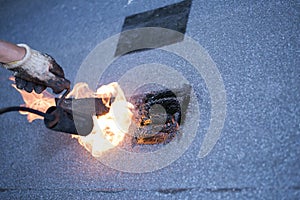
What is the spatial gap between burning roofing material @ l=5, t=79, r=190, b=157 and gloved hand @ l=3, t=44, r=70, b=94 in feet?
0.43

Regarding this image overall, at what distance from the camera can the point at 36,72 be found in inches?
83.7

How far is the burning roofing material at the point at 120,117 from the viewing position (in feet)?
7.45

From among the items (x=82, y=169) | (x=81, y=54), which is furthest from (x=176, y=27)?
(x=82, y=169)

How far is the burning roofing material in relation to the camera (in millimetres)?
2270

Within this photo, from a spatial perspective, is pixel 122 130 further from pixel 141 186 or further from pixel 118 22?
pixel 118 22

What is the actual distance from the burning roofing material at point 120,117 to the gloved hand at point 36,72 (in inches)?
5.2

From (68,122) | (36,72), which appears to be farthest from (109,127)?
(36,72)

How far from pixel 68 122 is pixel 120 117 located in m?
0.43

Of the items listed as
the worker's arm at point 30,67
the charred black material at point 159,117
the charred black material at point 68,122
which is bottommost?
the charred black material at point 68,122

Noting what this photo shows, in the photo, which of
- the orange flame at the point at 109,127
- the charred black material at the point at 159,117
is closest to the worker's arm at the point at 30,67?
the orange flame at the point at 109,127

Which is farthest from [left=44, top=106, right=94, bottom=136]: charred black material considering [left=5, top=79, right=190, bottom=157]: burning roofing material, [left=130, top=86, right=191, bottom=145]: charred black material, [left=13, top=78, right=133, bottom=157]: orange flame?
[left=130, top=86, right=191, bottom=145]: charred black material

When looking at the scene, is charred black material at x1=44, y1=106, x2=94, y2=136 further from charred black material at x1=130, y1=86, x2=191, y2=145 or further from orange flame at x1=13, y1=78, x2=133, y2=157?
charred black material at x1=130, y1=86, x2=191, y2=145

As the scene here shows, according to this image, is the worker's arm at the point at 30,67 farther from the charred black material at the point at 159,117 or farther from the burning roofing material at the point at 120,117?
the charred black material at the point at 159,117

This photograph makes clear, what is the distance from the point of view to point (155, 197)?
2.07 metres
